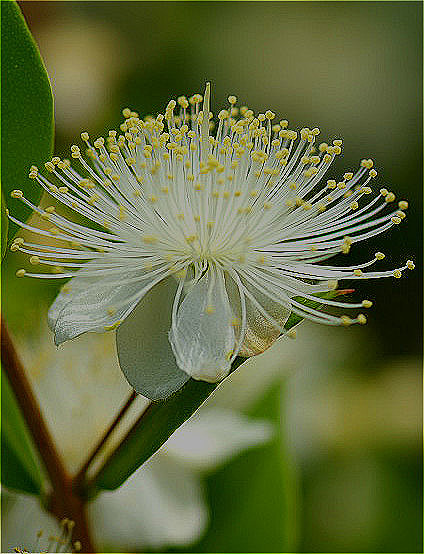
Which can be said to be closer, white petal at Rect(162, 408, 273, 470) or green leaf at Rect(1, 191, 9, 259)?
green leaf at Rect(1, 191, 9, 259)

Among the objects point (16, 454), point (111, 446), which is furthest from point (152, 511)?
point (16, 454)

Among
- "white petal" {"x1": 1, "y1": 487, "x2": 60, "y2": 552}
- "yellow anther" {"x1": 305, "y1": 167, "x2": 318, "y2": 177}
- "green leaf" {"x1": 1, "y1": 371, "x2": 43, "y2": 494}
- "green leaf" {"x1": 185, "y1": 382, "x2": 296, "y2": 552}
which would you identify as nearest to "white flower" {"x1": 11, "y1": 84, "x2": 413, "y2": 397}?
"yellow anther" {"x1": 305, "y1": 167, "x2": 318, "y2": 177}

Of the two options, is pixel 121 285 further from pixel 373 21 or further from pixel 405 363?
pixel 373 21

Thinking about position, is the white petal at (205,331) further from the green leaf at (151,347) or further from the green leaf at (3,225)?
the green leaf at (3,225)

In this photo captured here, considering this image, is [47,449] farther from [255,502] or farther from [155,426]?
[255,502]

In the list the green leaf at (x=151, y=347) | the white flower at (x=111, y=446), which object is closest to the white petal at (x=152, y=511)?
the white flower at (x=111, y=446)

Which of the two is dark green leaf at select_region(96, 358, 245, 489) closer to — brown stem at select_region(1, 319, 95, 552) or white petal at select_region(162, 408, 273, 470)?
brown stem at select_region(1, 319, 95, 552)
